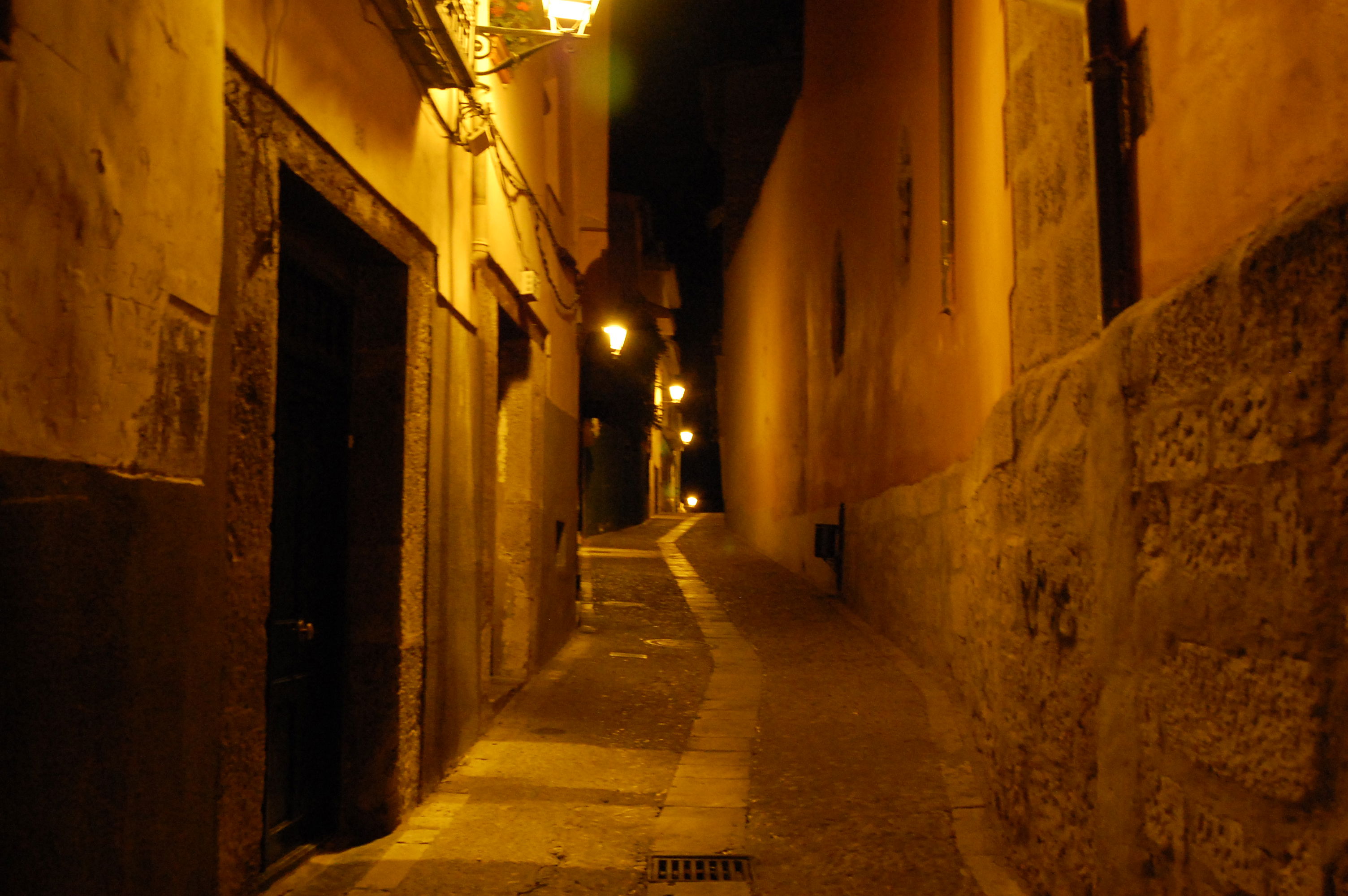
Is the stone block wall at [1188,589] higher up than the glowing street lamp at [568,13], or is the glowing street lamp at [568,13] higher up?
the glowing street lamp at [568,13]

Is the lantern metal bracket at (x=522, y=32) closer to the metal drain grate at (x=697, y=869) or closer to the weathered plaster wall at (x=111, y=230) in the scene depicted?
the weathered plaster wall at (x=111, y=230)

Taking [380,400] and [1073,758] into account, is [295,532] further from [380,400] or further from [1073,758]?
[1073,758]

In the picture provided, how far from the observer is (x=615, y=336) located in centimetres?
1151

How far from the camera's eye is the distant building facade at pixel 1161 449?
1934mm

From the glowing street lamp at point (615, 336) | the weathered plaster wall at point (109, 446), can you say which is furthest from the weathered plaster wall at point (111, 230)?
the glowing street lamp at point (615, 336)

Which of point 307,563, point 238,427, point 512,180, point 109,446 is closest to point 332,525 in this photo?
point 307,563

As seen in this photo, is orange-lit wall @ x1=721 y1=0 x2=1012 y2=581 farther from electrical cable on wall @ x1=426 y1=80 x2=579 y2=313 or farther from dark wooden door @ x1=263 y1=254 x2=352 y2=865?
dark wooden door @ x1=263 y1=254 x2=352 y2=865

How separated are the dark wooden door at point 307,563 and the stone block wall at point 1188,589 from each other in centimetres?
284

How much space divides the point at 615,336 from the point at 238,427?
340 inches

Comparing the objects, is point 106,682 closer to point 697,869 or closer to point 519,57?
point 697,869

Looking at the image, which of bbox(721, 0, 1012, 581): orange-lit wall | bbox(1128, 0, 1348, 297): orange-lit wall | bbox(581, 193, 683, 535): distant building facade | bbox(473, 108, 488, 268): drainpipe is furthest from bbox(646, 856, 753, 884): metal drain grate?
bbox(581, 193, 683, 535): distant building facade

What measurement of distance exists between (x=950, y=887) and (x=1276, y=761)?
203cm

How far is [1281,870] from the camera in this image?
1.95 m

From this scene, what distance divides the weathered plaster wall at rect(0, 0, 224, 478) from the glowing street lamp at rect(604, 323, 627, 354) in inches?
344
